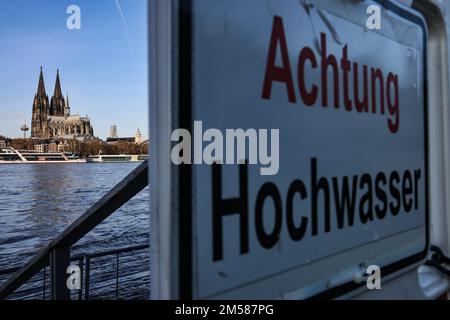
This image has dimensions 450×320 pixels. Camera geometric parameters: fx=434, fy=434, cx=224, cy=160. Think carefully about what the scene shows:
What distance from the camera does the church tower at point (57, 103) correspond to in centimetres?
9875

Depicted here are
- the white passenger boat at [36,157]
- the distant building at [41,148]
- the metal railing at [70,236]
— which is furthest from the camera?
the white passenger boat at [36,157]

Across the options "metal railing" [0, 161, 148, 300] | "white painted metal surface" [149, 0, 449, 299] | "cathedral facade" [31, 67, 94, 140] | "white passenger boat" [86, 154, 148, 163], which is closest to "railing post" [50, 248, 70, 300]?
"metal railing" [0, 161, 148, 300]

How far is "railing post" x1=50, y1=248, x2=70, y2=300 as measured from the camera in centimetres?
272

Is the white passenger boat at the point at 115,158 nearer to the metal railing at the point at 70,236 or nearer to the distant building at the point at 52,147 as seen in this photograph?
the distant building at the point at 52,147

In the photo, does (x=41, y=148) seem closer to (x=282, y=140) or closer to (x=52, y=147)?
(x=52, y=147)

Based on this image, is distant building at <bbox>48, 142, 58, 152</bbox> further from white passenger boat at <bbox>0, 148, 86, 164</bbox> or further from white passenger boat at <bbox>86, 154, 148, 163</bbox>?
white passenger boat at <bbox>86, 154, 148, 163</bbox>

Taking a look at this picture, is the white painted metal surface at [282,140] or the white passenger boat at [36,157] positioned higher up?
the white passenger boat at [36,157]

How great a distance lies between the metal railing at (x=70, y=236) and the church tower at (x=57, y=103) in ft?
337

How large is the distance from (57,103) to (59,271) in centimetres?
10444

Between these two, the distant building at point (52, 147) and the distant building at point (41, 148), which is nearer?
the distant building at point (52, 147)

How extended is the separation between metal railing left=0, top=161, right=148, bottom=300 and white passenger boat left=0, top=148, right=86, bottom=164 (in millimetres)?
102811

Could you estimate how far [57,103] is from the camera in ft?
326

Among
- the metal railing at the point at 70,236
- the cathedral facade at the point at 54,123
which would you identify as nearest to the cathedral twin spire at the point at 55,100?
the cathedral facade at the point at 54,123
